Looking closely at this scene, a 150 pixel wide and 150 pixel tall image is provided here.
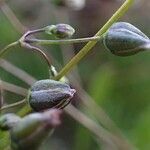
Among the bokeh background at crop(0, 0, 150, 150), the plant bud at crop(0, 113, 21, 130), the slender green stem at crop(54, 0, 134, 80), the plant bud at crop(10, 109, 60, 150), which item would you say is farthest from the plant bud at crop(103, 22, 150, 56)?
the bokeh background at crop(0, 0, 150, 150)

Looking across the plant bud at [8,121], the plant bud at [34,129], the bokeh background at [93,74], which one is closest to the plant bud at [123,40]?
the plant bud at [8,121]

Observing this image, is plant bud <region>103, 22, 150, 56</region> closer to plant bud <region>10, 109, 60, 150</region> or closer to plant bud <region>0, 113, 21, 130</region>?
plant bud <region>0, 113, 21, 130</region>

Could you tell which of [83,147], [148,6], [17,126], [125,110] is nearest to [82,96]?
[83,147]

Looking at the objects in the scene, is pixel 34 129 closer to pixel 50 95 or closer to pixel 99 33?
pixel 50 95

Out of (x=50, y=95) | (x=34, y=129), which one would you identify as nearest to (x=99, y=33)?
(x=50, y=95)

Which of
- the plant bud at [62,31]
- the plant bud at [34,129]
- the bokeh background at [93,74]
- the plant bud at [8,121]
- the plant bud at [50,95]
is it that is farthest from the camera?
the bokeh background at [93,74]

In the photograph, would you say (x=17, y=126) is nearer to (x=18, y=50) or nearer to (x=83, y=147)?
(x=83, y=147)

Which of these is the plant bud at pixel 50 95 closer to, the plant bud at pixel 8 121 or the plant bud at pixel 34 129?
the plant bud at pixel 8 121
